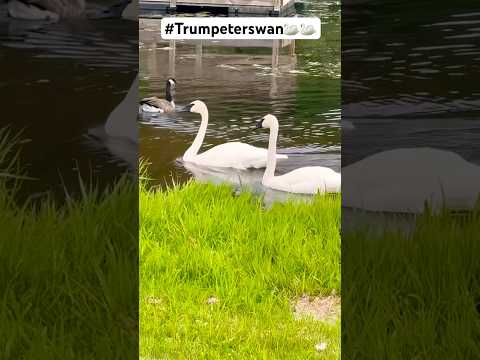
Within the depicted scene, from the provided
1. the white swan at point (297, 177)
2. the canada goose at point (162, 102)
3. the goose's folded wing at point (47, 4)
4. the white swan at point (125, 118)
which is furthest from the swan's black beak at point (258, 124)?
the goose's folded wing at point (47, 4)

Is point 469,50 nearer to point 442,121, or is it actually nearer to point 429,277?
point 442,121

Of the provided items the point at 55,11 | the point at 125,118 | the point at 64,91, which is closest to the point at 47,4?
the point at 55,11

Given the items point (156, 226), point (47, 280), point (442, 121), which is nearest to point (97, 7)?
point (156, 226)

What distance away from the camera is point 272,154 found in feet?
6.68

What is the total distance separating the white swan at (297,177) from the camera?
2.02 meters

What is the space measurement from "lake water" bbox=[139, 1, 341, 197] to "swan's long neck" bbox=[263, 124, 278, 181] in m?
0.02

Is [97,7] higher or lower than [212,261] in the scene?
higher

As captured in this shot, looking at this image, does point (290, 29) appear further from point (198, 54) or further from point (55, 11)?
point (55, 11)

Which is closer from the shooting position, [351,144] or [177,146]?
[177,146]

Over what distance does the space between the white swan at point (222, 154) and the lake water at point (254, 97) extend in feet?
0.05

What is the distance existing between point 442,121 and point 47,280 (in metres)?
1.38

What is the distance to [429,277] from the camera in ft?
7.15

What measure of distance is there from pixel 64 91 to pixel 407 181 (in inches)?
44.6

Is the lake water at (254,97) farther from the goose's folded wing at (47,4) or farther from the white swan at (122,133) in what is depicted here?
the goose's folded wing at (47,4)
